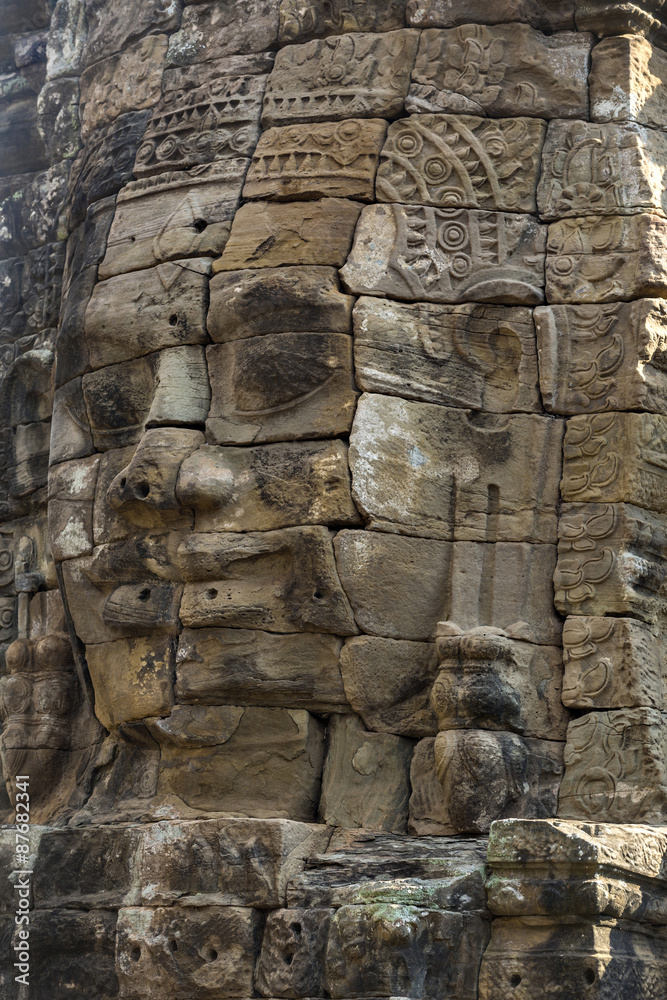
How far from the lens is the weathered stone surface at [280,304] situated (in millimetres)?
7250

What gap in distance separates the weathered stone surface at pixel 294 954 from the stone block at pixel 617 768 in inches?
49.2

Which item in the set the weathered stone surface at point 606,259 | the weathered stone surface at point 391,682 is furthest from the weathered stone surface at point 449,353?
the weathered stone surface at point 391,682

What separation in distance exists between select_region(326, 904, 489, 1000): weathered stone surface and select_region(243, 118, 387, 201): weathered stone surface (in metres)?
3.47

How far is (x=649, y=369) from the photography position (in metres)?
7.21

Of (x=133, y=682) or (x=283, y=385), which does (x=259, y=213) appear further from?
(x=133, y=682)

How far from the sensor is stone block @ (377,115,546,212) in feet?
24.7

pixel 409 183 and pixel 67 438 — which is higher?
pixel 409 183

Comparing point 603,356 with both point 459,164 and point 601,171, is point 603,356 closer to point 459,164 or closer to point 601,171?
point 601,171

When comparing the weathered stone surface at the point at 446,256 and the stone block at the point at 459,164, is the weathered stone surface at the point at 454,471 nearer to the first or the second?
the weathered stone surface at the point at 446,256

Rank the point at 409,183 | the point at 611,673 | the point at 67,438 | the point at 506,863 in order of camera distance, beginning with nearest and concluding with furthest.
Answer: the point at 506,863 < the point at 611,673 < the point at 409,183 < the point at 67,438

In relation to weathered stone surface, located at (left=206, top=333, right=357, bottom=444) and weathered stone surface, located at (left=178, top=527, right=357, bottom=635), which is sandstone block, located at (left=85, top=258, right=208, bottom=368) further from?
weathered stone surface, located at (left=178, top=527, right=357, bottom=635)

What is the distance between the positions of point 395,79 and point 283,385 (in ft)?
5.78

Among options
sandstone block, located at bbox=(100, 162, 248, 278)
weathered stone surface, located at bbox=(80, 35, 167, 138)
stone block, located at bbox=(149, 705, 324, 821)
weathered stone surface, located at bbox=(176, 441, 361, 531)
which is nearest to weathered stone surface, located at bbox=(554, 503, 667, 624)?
weathered stone surface, located at bbox=(176, 441, 361, 531)

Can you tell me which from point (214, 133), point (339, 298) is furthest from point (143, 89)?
point (339, 298)
